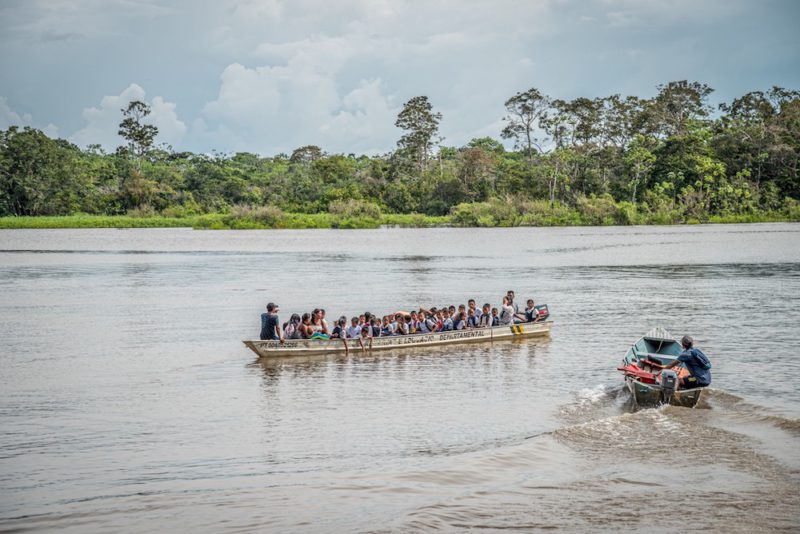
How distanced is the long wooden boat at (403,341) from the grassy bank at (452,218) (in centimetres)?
6855

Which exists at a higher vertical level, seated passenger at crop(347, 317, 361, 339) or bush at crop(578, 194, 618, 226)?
bush at crop(578, 194, 618, 226)

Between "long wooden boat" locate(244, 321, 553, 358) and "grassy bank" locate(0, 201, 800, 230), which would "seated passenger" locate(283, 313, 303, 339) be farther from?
"grassy bank" locate(0, 201, 800, 230)

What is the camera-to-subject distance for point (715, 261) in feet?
165

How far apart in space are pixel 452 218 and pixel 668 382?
261 feet


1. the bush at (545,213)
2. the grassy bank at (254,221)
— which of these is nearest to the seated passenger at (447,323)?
the bush at (545,213)

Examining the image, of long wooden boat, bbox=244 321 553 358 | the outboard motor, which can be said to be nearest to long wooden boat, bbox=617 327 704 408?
the outboard motor

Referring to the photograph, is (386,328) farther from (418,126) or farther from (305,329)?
(418,126)

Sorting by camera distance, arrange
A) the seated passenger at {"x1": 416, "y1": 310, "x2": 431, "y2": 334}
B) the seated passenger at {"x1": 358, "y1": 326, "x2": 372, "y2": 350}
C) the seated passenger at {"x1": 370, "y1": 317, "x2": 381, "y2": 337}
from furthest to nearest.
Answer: the seated passenger at {"x1": 416, "y1": 310, "x2": 431, "y2": 334}
the seated passenger at {"x1": 370, "y1": 317, "x2": 381, "y2": 337}
the seated passenger at {"x1": 358, "y1": 326, "x2": 372, "y2": 350}

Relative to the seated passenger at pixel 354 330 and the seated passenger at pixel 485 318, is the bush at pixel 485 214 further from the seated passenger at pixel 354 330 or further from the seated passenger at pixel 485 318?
the seated passenger at pixel 354 330

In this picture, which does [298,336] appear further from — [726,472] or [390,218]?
[390,218]

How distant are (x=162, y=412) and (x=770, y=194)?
289 ft

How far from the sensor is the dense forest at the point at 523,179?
89250mm

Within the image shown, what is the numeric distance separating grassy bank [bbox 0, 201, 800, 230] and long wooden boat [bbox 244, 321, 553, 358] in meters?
68.6

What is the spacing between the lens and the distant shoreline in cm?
9175
